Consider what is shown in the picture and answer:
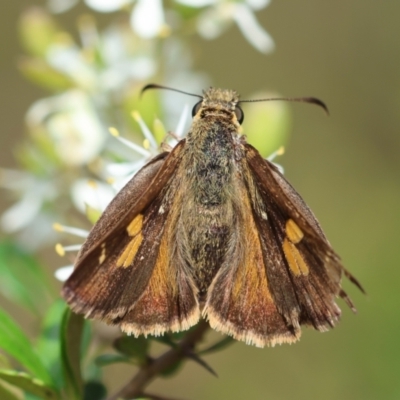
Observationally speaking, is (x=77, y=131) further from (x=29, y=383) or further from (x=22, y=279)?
(x=29, y=383)

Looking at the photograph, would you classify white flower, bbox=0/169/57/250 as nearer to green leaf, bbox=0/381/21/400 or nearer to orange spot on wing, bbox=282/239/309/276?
green leaf, bbox=0/381/21/400

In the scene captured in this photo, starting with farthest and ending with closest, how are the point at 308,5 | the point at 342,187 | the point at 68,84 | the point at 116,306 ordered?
1. the point at 308,5
2. the point at 342,187
3. the point at 68,84
4. the point at 116,306

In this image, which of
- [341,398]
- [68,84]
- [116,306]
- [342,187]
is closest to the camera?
[116,306]

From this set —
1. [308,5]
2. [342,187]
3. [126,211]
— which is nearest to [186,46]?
[126,211]

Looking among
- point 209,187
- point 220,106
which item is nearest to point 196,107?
point 220,106

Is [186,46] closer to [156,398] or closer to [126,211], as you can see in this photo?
[126,211]

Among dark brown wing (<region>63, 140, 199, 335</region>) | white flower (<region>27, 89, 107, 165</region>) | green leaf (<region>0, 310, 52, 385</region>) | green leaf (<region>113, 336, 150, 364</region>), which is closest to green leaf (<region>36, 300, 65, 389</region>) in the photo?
green leaf (<region>0, 310, 52, 385</region>)
